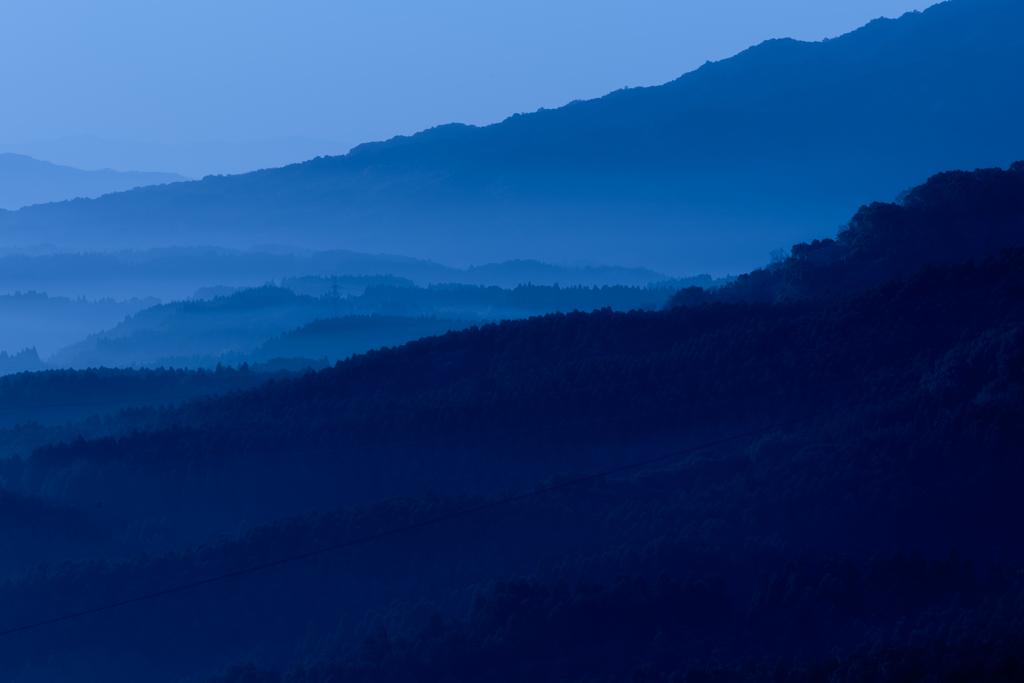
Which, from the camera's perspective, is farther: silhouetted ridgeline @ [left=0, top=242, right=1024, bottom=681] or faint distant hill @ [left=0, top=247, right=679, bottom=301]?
faint distant hill @ [left=0, top=247, right=679, bottom=301]

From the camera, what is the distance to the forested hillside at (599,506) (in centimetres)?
1617

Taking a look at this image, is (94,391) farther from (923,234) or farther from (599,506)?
(923,234)

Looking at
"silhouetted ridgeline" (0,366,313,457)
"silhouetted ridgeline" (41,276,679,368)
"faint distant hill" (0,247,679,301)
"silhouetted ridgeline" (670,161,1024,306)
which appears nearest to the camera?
"silhouetted ridgeline" (670,161,1024,306)

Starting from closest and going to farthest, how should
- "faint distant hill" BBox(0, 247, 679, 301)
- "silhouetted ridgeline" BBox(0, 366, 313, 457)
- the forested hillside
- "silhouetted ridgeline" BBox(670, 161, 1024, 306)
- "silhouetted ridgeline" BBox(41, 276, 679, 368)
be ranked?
the forested hillside, "silhouetted ridgeline" BBox(670, 161, 1024, 306), "silhouetted ridgeline" BBox(0, 366, 313, 457), "silhouetted ridgeline" BBox(41, 276, 679, 368), "faint distant hill" BBox(0, 247, 679, 301)

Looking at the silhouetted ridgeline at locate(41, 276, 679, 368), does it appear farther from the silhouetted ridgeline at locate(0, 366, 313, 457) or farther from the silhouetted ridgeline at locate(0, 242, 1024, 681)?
the silhouetted ridgeline at locate(0, 242, 1024, 681)

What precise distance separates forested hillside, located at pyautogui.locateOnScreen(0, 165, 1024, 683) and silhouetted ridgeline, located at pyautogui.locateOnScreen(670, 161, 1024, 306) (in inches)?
4.0

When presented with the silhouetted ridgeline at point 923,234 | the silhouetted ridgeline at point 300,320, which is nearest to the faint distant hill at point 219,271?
the silhouetted ridgeline at point 300,320

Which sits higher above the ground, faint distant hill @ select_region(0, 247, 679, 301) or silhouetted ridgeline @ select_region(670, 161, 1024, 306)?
faint distant hill @ select_region(0, 247, 679, 301)

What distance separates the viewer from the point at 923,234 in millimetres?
30641

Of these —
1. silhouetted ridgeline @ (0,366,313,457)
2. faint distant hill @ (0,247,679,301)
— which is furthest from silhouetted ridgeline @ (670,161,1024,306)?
faint distant hill @ (0,247,679,301)

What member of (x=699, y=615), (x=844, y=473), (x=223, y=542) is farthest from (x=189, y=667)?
(x=844, y=473)

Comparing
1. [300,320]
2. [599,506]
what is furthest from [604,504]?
[300,320]

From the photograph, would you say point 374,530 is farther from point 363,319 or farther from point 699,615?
point 363,319

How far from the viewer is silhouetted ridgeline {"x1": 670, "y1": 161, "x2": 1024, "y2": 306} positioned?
3017 centimetres
